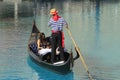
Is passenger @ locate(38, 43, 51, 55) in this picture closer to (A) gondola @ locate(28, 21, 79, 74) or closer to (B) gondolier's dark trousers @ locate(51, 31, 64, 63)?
(A) gondola @ locate(28, 21, 79, 74)

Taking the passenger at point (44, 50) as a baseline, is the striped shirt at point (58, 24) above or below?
above

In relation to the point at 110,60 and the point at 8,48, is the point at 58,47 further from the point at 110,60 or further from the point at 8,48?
the point at 8,48

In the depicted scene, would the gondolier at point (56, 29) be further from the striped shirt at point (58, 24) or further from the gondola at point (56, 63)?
the gondola at point (56, 63)

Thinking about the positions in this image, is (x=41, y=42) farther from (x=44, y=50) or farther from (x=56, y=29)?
(x=56, y=29)

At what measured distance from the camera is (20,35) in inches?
1028

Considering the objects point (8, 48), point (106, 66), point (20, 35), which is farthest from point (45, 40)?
point (20, 35)

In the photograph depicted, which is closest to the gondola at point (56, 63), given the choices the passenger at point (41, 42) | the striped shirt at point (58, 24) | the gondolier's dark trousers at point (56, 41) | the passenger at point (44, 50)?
the passenger at point (44, 50)

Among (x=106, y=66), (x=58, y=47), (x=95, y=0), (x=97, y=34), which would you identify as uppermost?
(x=58, y=47)

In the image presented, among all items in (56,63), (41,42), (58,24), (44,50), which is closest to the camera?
(56,63)

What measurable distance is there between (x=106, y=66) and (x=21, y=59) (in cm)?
361

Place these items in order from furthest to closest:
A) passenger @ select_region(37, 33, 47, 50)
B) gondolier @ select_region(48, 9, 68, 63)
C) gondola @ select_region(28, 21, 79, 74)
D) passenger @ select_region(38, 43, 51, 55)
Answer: passenger @ select_region(37, 33, 47, 50) → passenger @ select_region(38, 43, 51, 55) → gondolier @ select_region(48, 9, 68, 63) → gondola @ select_region(28, 21, 79, 74)

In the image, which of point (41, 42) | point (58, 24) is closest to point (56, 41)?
point (58, 24)

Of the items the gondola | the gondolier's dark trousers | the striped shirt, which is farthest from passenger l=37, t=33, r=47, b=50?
the striped shirt

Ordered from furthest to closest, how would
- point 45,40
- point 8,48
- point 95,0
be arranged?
point 95,0 < point 8,48 < point 45,40
